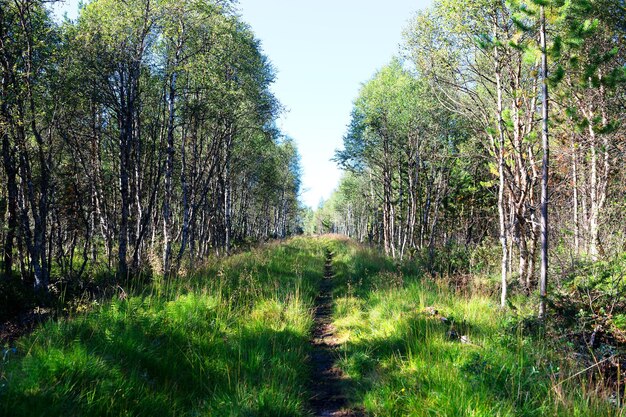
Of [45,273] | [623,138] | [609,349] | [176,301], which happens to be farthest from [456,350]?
[45,273]

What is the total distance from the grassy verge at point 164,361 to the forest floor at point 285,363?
0.02 meters

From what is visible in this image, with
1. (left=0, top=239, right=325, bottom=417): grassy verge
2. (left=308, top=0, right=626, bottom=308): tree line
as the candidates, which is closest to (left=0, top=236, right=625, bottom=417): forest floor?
(left=0, top=239, right=325, bottom=417): grassy verge

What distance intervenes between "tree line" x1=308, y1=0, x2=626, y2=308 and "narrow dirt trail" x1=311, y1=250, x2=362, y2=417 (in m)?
3.46

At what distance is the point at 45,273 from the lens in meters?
9.74

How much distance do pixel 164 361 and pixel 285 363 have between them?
154cm

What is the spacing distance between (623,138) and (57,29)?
15765mm

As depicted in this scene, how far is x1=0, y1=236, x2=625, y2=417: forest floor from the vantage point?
3.35m

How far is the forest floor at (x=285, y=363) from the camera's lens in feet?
11.0

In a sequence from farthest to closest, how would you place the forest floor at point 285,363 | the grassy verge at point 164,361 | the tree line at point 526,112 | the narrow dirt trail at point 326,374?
the tree line at point 526,112, the narrow dirt trail at point 326,374, the forest floor at point 285,363, the grassy verge at point 164,361

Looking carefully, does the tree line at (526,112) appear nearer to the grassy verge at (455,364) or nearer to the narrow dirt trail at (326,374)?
the grassy verge at (455,364)

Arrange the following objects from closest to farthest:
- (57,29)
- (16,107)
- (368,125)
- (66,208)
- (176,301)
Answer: (176,301) < (16,107) < (57,29) < (66,208) < (368,125)

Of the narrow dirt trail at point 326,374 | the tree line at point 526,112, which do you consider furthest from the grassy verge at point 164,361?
the tree line at point 526,112

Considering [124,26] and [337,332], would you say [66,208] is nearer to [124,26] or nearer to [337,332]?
[124,26]

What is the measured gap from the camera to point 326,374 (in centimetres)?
543
